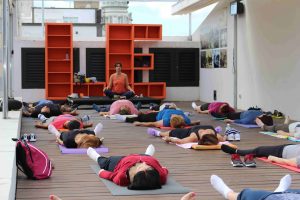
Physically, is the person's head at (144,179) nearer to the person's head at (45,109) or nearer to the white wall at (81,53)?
the person's head at (45,109)

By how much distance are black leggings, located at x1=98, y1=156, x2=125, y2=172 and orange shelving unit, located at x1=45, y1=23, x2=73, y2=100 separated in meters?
11.0

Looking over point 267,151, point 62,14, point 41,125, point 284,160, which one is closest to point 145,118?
point 41,125

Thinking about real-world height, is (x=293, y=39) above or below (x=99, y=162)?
above

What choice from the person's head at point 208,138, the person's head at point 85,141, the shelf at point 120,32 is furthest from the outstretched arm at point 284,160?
the shelf at point 120,32

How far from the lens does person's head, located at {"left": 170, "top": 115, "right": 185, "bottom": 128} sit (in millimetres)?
9055

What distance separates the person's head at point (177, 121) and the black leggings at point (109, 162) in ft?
11.2

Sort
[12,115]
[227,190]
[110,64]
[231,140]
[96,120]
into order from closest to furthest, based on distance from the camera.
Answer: [227,190]
[231,140]
[12,115]
[96,120]
[110,64]

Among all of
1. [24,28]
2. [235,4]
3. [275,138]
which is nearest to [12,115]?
[275,138]

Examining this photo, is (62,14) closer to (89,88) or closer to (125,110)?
(89,88)

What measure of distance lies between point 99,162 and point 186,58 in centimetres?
1235

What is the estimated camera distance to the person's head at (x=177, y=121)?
9055 mm

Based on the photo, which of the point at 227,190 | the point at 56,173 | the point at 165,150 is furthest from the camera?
the point at 165,150

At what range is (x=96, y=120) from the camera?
11055 millimetres

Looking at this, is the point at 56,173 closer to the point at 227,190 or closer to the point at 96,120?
the point at 227,190
